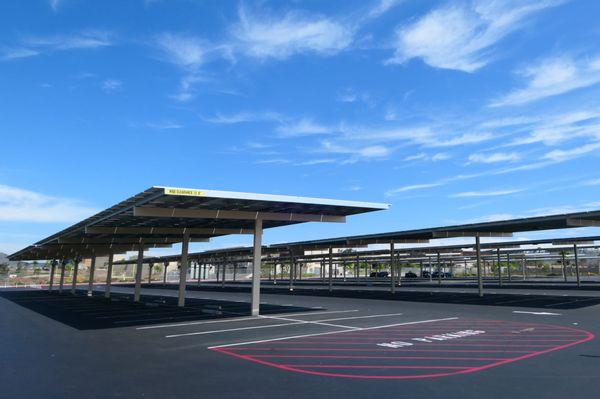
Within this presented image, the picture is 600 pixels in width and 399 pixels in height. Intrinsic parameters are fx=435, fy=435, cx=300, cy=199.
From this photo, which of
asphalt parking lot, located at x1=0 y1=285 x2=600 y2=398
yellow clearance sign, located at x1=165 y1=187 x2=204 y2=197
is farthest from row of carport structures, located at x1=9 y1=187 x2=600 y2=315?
asphalt parking lot, located at x1=0 y1=285 x2=600 y2=398

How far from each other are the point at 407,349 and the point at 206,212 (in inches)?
452

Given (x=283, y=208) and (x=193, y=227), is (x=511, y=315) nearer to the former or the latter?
(x=283, y=208)

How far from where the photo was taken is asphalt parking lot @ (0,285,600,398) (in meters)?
8.10

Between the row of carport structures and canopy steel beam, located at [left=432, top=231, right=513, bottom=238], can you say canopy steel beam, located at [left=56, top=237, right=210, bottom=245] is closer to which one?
the row of carport structures

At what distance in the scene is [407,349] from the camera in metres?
12.0

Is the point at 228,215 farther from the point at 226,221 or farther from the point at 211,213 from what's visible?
the point at 226,221

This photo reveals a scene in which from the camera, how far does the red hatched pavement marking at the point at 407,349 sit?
9727 millimetres

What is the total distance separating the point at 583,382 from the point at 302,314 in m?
14.7

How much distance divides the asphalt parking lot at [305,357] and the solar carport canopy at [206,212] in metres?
4.86

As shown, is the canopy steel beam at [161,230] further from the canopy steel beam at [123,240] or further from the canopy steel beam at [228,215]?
the canopy steel beam at [228,215]

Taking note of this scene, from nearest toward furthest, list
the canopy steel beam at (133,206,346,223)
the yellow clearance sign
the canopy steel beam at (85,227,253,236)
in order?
1. the yellow clearance sign
2. the canopy steel beam at (133,206,346,223)
3. the canopy steel beam at (85,227,253,236)

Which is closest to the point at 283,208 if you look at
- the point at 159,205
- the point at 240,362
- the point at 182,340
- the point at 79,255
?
the point at 159,205

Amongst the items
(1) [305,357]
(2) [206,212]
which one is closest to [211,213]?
(2) [206,212]

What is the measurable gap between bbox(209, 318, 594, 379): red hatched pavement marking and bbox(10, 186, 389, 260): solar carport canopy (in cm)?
570
